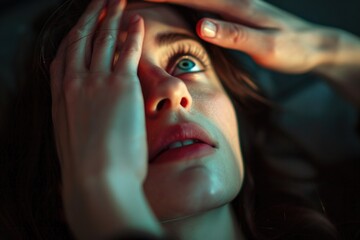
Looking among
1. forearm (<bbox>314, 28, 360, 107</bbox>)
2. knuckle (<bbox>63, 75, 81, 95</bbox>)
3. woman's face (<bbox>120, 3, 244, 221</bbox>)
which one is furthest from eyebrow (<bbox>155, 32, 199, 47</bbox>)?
forearm (<bbox>314, 28, 360, 107</bbox>)

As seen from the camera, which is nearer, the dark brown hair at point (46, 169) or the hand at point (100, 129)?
the hand at point (100, 129)

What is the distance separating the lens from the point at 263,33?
73 cm

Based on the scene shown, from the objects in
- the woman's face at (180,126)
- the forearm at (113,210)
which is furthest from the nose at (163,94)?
the forearm at (113,210)

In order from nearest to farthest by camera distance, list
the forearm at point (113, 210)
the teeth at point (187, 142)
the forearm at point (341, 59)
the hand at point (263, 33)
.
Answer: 1. the forearm at point (113, 210)
2. the teeth at point (187, 142)
3. the hand at point (263, 33)
4. the forearm at point (341, 59)

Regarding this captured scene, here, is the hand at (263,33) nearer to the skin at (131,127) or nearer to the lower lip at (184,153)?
the skin at (131,127)

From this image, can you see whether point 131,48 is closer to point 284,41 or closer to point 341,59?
point 284,41

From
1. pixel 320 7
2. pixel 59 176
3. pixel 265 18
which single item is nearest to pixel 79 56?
pixel 59 176

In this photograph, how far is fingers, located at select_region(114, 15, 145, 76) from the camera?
0.55m

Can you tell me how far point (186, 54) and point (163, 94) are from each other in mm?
131

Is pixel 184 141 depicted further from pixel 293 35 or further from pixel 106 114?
pixel 293 35

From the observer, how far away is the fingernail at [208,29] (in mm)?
663

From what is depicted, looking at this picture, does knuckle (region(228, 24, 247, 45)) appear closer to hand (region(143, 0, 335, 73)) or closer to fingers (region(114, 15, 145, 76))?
hand (region(143, 0, 335, 73))

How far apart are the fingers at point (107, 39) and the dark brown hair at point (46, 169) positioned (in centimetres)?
5

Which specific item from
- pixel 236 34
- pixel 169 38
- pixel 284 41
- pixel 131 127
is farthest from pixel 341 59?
pixel 131 127
